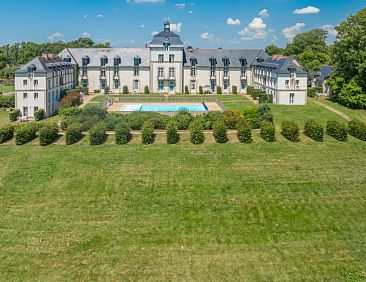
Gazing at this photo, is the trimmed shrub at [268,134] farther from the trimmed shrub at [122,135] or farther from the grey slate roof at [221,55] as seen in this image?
the grey slate roof at [221,55]

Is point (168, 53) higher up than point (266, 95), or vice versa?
point (168, 53)

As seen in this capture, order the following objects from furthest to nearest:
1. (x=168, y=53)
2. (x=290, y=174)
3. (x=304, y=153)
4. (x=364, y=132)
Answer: (x=168, y=53) < (x=364, y=132) < (x=304, y=153) < (x=290, y=174)

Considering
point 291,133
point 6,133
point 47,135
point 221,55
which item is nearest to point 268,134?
point 291,133

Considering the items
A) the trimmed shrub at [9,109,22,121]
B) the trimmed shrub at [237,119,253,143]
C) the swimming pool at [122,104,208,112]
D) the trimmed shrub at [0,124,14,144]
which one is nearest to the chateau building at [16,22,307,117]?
the swimming pool at [122,104,208,112]

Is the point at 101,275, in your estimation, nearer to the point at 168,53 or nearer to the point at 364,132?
the point at 364,132

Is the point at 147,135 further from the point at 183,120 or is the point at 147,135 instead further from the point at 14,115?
the point at 14,115

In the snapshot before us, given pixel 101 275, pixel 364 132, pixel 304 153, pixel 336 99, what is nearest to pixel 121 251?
pixel 101 275
